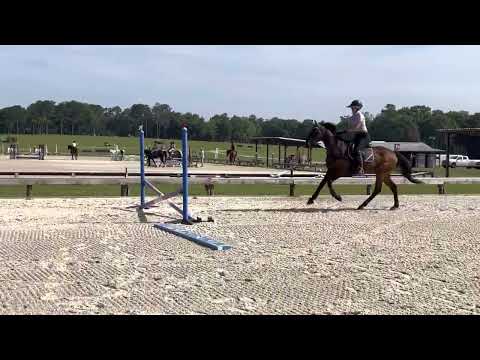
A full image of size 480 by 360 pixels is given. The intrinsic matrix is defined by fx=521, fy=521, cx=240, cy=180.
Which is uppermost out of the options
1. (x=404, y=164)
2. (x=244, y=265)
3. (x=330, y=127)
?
(x=330, y=127)

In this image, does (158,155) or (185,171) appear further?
(158,155)

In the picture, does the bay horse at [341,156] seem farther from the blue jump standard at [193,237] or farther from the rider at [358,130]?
the blue jump standard at [193,237]

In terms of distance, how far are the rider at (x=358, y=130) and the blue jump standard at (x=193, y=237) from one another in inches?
194

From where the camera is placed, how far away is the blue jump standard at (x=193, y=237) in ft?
23.5

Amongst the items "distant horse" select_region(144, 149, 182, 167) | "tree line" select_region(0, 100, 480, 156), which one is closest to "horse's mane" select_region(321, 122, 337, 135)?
"distant horse" select_region(144, 149, 182, 167)

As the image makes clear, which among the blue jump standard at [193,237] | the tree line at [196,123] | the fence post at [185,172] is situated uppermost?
the tree line at [196,123]

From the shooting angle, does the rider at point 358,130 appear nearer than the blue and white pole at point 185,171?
No

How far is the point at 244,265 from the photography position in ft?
20.2

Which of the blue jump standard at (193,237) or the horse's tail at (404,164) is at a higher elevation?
the horse's tail at (404,164)

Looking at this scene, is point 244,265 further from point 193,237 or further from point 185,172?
point 185,172

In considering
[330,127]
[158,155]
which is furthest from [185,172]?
[158,155]

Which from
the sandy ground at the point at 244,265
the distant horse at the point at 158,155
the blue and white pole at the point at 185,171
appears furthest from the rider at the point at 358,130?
the distant horse at the point at 158,155

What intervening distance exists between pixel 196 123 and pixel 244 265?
99439 mm
